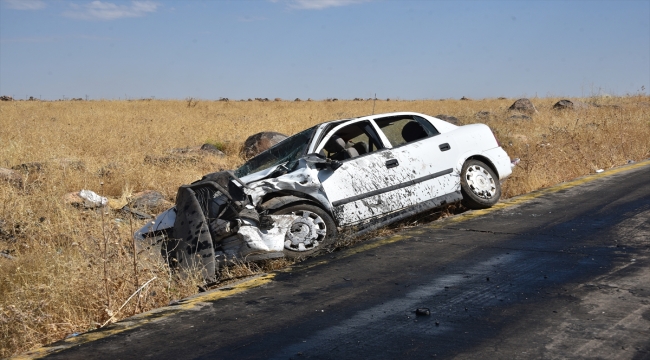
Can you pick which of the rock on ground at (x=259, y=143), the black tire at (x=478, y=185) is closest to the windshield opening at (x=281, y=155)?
the black tire at (x=478, y=185)

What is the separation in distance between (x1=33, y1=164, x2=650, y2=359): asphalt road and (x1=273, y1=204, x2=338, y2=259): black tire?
19 centimetres

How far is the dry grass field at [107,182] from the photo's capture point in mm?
6152

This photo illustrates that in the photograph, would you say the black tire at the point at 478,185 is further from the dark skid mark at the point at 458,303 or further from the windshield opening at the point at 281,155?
the windshield opening at the point at 281,155

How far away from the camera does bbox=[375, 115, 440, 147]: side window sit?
9.27m

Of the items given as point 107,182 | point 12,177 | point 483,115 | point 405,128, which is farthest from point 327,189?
point 483,115

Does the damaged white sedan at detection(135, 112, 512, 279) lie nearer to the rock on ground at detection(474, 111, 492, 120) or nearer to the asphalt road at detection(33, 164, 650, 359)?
the asphalt road at detection(33, 164, 650, 359)

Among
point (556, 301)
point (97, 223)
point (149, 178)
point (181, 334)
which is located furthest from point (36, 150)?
point (556, 301)

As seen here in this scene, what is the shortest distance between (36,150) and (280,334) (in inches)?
483

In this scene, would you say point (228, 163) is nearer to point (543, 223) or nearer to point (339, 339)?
point (543, 223)

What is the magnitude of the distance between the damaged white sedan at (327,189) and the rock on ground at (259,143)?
6.84m

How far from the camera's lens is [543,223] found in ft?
29.2

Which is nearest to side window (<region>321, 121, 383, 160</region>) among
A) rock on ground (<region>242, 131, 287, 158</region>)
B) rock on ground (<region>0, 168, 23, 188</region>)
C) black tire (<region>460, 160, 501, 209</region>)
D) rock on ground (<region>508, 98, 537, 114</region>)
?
black tire (<region>460, 160, 501, 209</region>)

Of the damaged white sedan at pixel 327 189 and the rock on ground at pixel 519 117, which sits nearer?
the damaged white sedan at pixel 327 189

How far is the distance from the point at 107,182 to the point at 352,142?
233 inches
